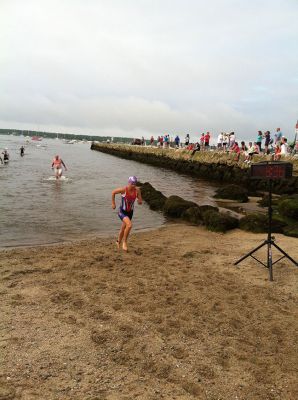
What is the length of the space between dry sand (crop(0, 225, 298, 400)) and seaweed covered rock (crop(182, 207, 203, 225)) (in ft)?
14.6

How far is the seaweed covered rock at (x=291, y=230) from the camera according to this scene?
10.3 metres

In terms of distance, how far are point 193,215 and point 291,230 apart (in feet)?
11.9

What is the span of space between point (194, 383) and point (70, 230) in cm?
834

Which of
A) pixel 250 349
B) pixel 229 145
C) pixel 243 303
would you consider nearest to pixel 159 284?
pixel 243 303

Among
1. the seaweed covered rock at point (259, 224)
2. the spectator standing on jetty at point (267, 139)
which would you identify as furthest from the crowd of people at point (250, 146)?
the seaweed covered rock at point (259, 224)

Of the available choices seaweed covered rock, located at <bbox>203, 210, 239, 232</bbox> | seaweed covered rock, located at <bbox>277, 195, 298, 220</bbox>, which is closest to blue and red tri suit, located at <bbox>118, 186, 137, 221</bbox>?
seaweed covered rock, located at <bbox>203, 210, 239, 232</bbox>

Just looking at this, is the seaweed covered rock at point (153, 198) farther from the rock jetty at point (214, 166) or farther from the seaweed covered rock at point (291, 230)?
the seaweed covered rock at point (291, 230)

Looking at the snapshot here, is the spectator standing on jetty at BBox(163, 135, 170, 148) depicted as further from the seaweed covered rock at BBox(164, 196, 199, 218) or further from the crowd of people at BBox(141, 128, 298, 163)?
the seaweed covered rock at BBox(164, 196, 199, 218)

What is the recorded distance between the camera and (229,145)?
32781mm

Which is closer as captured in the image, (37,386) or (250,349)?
(37,386)

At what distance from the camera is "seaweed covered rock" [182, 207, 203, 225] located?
41.8 ft

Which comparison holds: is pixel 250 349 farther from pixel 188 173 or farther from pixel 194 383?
pixel 188 173

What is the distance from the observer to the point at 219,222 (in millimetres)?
11523

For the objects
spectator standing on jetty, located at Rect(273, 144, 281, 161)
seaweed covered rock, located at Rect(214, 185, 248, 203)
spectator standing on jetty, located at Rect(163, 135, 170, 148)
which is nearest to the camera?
seaweed covered rock, located at Rect(214, 185, 248, 203)
